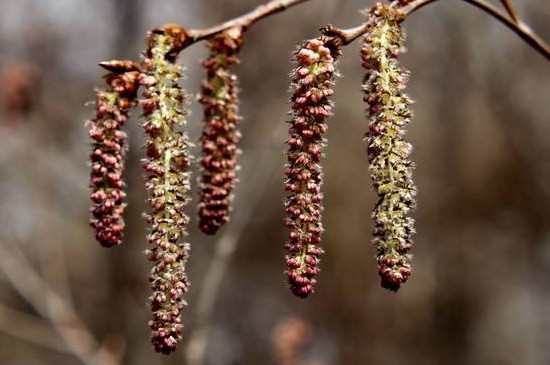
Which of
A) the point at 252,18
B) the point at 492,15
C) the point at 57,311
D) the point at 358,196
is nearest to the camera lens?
the point at 252,18

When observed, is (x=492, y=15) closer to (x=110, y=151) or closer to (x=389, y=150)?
(x=389, y=150)

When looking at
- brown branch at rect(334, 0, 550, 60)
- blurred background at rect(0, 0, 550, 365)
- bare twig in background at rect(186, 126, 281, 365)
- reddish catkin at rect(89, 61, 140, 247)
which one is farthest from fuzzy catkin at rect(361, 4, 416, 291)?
blurred background at rect(0, 0, 550, 365)

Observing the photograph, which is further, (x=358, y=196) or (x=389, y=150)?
(x=358, y=196)

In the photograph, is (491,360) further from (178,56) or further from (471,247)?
(178,56)

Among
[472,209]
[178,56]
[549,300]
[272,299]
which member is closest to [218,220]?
[178,56]

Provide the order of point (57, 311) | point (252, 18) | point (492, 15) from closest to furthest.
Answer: point (252, 18) → point (492, 15) → point (57, 311)

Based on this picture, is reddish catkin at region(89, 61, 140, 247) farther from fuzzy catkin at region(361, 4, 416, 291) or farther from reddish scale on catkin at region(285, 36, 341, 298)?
fuzzy catkin at region(361, 4, 416, 291)

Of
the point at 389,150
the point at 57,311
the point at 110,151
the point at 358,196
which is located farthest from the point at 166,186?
the point at 358,196

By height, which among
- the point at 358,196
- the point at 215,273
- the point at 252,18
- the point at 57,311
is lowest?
the point at 57,311
